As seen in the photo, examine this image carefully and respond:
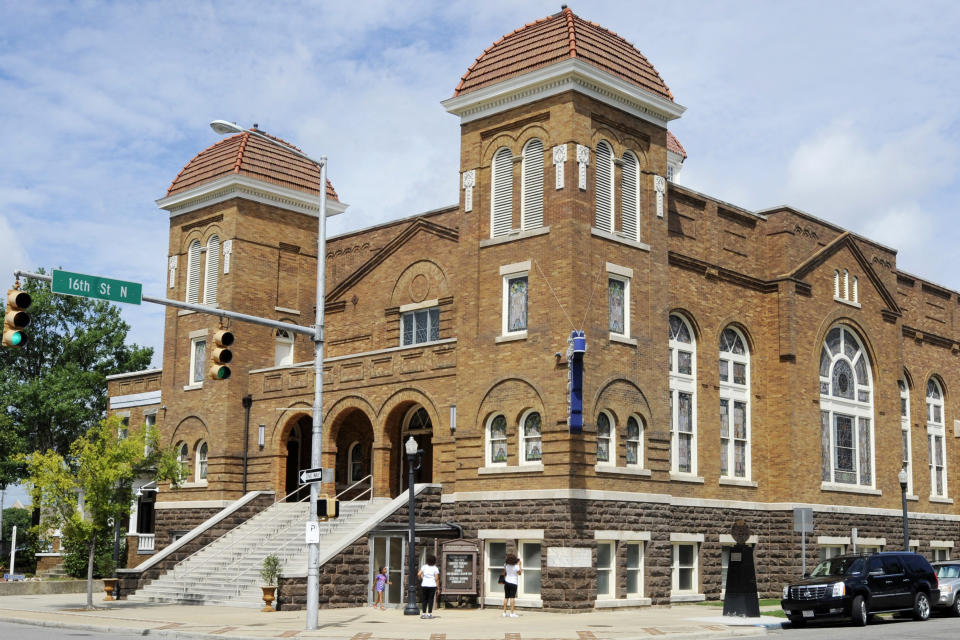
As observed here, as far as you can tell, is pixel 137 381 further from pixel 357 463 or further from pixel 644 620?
pixel 644 620

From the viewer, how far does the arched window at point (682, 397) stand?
33.5 meters

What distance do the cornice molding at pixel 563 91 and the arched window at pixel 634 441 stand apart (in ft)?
29.5

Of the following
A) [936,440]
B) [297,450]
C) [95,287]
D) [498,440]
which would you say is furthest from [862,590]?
[936,440]

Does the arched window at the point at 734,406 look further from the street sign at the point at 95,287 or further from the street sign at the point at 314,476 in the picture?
the street sign at the point at 95,287

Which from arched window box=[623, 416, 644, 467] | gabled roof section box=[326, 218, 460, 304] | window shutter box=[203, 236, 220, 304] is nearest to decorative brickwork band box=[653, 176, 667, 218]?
arched window box=[623, 416, 644, 467]

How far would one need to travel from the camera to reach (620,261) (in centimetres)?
3111

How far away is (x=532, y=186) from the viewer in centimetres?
3109

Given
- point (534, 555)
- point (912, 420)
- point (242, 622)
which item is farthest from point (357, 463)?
point (912, 420)

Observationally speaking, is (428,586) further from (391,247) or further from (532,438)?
(391,247)

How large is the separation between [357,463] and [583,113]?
1504 centimetres

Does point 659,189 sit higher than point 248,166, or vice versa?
point 248,166

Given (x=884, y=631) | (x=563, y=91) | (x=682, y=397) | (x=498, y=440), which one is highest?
(x=563, y=91)

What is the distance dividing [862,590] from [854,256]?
17.7 m

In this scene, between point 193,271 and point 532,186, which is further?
point 193,271
